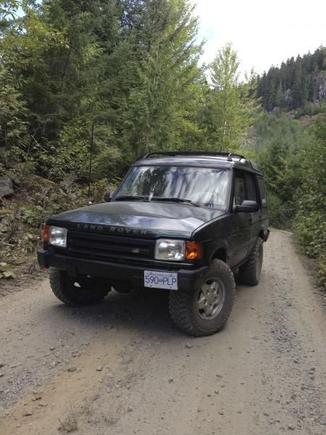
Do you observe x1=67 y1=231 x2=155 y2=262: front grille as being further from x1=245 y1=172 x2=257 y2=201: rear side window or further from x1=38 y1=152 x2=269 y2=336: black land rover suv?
x1=245 y1=172 x2=257 y2=201: rear side window

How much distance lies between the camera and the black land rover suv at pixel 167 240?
421 centimetres

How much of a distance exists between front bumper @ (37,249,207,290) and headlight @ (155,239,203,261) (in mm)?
108

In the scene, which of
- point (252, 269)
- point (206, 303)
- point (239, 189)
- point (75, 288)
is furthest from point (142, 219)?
point (252, 269)

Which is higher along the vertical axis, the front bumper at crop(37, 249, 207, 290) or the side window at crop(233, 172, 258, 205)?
the side window at crop(233, 172, 258, 205)

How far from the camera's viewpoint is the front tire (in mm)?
4379

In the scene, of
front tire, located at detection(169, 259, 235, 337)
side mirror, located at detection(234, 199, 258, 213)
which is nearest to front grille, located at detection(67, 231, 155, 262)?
front tire, located at detection(169, 259, 235, 337)

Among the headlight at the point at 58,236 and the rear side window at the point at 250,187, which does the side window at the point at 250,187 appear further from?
the headlight at the point at 58,236

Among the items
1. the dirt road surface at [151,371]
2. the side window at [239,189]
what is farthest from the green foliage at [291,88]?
the dirt road surface at [151,371]

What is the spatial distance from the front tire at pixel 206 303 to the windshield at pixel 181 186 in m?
0.96

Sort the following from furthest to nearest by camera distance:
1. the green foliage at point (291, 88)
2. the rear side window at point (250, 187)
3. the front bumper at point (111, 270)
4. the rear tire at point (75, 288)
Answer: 1. the green foliage at point (291, 88)
2. the rear side window at point (250, 187)
3. the rear tire at point (75, 288)
4. the front bumper at point (111, 270)

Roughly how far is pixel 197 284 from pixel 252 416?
135 cm

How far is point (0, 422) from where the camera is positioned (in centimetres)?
300

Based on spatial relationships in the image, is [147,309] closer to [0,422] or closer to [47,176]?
[0,422]

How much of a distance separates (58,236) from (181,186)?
5.52 ft
